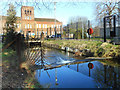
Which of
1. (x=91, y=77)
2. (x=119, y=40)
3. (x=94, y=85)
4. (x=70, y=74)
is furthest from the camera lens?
(x=119, y=40)

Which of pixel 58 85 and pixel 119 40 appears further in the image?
pixel 119 40

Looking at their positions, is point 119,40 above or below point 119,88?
above

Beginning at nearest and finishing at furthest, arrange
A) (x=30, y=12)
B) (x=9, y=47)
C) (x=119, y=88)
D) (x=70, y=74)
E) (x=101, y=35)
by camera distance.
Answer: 1. (x=119, y=88)
2. (x=70, y=74)
3. (x=30, y=12)
4. (x=9, y=47)
5. (x=101, y=35)

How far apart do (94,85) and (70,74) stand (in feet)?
3.84

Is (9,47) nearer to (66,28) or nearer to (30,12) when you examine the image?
(30,12)

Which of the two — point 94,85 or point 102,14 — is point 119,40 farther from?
point 102,14

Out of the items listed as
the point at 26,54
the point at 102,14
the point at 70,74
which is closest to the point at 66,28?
the point at 102,14

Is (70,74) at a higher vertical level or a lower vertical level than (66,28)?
lower

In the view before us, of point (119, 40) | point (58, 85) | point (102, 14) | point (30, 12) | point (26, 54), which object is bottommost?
point (58, 85)

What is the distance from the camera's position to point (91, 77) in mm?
4035

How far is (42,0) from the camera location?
4895mm

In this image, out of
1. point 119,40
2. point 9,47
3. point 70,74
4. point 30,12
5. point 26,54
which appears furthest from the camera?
point 119,40

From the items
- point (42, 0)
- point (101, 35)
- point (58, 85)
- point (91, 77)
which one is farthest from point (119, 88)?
point (101, 35)

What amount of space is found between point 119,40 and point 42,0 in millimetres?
6333
